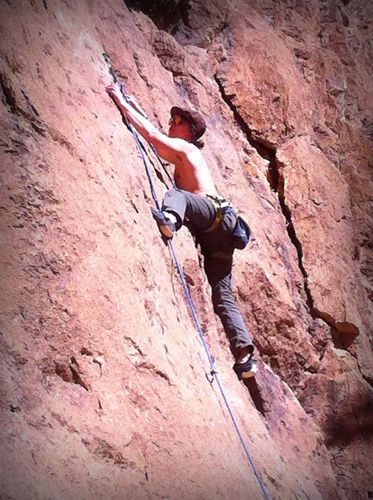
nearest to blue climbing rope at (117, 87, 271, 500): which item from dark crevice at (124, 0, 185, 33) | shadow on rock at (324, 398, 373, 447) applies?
shadow on rock at (324, 398, 373, 447)

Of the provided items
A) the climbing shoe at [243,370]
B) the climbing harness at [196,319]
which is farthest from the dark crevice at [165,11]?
the climbing shoe at [243,370]

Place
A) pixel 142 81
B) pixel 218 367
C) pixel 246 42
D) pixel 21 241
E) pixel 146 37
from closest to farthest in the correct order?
1. pixel 21 241
2. pixel 218 367
3. pixel 142 81
4. pixel 146 37
5. pixel 246 42

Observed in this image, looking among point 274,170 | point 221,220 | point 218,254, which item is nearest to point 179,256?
point 221,220

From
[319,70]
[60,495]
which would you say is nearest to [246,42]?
[319,70]

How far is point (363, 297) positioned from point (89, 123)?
382cm

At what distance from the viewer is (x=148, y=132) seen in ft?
13.4

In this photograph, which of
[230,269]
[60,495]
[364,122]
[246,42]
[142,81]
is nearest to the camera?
[60,495]

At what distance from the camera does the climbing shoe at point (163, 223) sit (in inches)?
143

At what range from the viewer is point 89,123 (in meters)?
3.39

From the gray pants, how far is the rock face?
0.52 ft

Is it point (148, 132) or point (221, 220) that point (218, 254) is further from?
point (148, 132)

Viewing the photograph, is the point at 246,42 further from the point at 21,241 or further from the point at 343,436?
the point at 21,241

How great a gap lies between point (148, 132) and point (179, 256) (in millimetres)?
980

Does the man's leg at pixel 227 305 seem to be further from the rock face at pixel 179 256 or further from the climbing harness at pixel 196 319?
the climbing harness at pixel 196 319
